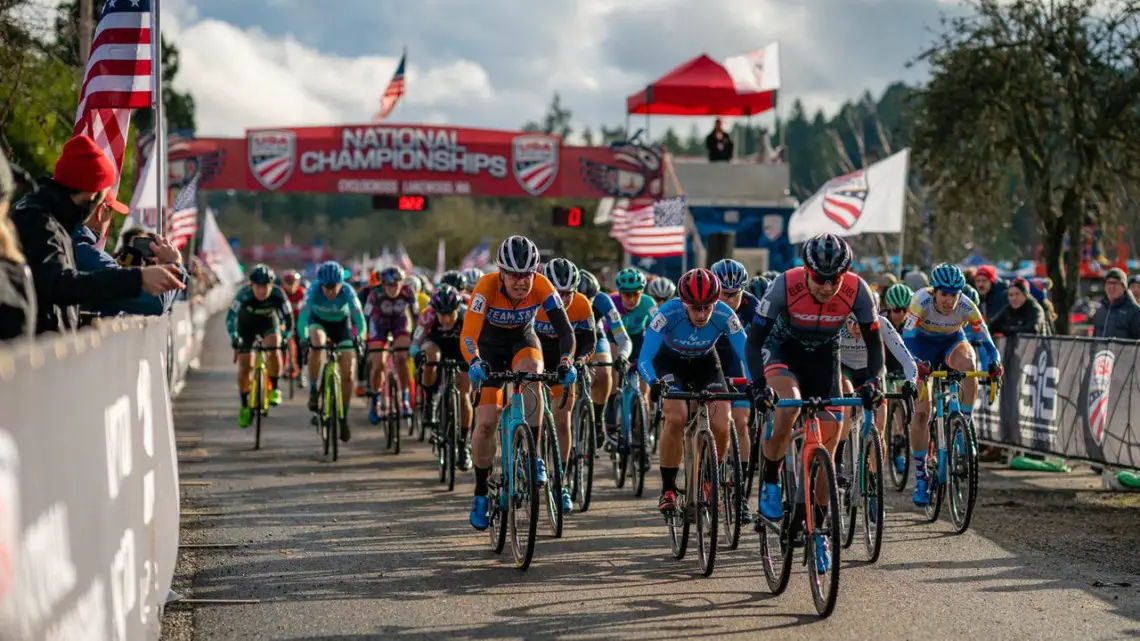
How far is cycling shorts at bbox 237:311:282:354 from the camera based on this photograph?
1608cm

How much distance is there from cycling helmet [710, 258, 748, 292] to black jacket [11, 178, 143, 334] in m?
5.54

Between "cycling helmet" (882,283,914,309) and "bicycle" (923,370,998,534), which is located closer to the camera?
"bicycle" (923,370,998,534)

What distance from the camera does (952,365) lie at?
1141 cm

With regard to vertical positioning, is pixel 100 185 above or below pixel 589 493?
above

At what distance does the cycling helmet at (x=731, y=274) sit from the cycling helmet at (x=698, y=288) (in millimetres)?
1864

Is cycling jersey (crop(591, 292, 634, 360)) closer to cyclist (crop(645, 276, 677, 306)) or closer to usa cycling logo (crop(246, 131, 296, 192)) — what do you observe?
cyclist (crop(645, 276, 677, 306))

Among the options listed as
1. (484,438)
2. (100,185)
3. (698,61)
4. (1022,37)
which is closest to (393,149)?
(698,61)

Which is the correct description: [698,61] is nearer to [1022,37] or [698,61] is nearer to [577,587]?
[1022,37]

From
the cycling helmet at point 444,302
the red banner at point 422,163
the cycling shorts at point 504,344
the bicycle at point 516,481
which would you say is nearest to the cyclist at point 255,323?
the cycling helmet at point 444,302

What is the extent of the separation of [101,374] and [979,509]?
8357 mm

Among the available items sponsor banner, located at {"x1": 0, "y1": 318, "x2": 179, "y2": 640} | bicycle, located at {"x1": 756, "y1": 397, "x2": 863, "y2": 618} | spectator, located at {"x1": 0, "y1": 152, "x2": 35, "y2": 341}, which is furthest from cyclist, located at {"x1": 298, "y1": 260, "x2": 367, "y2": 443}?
spectator, located at {"x1": 0, "y1": 152, "x2": 35, "y2": 341}

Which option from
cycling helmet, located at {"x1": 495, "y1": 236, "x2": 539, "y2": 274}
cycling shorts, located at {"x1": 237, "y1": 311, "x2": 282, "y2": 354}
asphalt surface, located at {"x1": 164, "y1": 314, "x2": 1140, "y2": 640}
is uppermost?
cycling helmet, located at {"x1": 495, "y1": 236, "x2": 539, "y2": 274}

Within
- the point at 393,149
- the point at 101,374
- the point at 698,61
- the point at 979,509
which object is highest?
the point at 698,61

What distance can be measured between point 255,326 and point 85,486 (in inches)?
463
